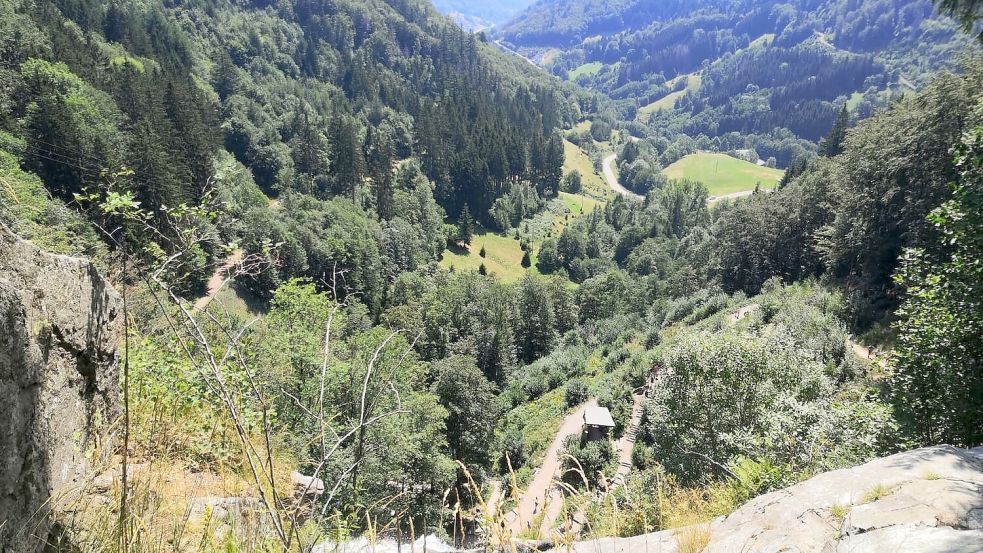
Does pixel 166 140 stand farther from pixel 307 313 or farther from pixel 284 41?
pixel 284 41

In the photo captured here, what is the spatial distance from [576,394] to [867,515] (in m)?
38.9

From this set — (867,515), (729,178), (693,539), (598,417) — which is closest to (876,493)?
(867,515)

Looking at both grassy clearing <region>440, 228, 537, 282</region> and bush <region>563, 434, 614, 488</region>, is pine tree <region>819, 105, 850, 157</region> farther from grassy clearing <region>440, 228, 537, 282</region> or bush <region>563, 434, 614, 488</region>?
bush <region>563, 434, 614, 488</region>

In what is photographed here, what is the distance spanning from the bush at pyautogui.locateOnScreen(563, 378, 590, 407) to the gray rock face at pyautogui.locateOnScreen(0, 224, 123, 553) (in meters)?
40.6

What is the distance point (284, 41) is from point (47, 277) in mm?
169723

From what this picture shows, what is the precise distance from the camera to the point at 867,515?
5.21m

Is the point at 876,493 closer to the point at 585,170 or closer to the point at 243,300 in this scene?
the point at 243,300

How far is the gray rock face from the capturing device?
326 centimetres

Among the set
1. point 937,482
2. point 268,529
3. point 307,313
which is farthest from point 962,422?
point 307,313

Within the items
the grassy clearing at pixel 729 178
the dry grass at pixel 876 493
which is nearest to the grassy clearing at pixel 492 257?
the dry grass at pixel 876 493

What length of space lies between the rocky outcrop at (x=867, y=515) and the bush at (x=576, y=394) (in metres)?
36.8

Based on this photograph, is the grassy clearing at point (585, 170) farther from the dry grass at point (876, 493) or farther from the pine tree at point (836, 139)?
the dry grass at point (876, 493)

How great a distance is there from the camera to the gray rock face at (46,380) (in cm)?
326

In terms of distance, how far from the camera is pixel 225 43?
125812 millimetres
